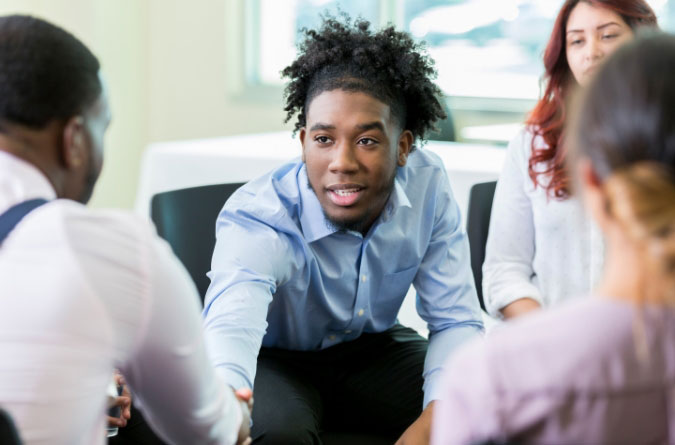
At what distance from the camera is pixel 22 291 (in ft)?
2.84

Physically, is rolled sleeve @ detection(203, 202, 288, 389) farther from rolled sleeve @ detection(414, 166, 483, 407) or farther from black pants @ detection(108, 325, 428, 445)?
rolled sleeve @ detection(414, 166, 483, 407)

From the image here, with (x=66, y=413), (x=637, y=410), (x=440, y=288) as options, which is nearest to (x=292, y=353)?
(x=440, y=288)

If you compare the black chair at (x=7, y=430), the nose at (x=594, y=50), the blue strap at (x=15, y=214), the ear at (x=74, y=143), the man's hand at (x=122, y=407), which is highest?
the nose at (x=594, y=50)

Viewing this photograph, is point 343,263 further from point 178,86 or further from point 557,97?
point 178,86

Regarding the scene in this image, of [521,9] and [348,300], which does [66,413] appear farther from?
[521,9]

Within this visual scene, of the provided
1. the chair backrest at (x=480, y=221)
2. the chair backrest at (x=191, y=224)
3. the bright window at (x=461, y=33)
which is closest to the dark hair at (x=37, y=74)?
the chair backrest at (x=191, y=224)

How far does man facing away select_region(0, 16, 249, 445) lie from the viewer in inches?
34.2

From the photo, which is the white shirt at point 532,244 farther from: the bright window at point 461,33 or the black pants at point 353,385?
the bright window at point 461,33

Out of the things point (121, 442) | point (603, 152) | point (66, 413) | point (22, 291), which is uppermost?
point (603, 152)

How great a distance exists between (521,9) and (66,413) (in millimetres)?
4142

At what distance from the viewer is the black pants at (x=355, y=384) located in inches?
66.2

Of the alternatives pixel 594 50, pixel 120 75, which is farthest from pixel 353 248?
pixel 120 75

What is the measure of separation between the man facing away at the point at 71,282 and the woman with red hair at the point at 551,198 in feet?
3.24

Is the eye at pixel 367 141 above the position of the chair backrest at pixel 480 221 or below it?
above
